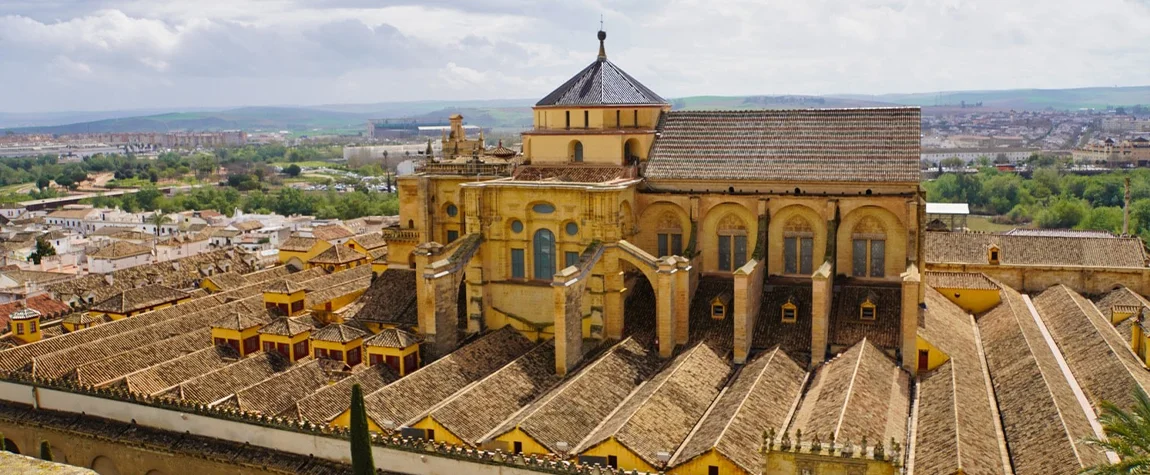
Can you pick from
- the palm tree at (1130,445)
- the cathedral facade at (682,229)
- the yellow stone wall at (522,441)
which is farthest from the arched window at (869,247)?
the palm tree at (1130,445)

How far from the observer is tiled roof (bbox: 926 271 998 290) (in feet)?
132

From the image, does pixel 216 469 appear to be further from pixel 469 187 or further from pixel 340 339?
pixel 469 187

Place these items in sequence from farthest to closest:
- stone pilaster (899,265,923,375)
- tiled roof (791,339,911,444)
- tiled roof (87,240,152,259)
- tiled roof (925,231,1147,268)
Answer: tiled roof (87,240,152,259) < tiled roof (925,231,1147,268) < stone pilaster (899,265,923,375) < tiled roof (791,339,911,444)

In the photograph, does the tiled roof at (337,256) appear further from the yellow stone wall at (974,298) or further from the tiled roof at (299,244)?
the yellow stone wall at (974,298)

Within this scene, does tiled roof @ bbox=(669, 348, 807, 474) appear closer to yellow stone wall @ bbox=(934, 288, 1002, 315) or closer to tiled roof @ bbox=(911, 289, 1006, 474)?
tiled roof @ bbox=(911, 289, 1006, 474)

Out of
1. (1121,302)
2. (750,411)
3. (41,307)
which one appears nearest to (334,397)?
(750,411)

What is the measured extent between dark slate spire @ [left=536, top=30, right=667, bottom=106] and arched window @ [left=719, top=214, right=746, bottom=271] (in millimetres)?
6018

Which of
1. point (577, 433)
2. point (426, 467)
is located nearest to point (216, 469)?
point (426, 467)

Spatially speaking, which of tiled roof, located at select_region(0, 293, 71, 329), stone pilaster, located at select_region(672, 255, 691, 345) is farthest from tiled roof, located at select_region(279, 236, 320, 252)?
stone pilaster, located at select_region(672, 255, 691, 345)

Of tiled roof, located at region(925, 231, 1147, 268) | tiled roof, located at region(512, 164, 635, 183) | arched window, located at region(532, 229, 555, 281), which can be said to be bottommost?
tiled roof, located at region(925, 231, 1147, 268)

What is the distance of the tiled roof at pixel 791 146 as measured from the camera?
3606 centimetres

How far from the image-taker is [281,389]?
30.8m

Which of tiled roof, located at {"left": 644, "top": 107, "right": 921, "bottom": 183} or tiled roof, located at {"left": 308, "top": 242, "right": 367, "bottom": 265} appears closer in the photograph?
tiled roof, located at {"left": 644, "top": 107, "right": 921, "bottom": 183}

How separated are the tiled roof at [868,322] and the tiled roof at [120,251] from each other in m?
52.8
